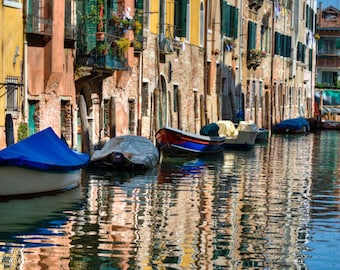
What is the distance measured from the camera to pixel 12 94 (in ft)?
61.8

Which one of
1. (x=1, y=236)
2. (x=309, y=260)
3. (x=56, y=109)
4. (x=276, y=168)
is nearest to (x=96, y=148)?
(x=56, y=109)

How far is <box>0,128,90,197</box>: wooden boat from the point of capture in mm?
15188

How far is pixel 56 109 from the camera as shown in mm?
20938

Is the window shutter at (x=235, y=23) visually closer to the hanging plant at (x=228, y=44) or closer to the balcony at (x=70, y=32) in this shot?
the hanging plant at (x=228, y=44)

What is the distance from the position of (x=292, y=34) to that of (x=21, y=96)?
110 ft

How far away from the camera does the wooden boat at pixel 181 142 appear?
25.2 meters

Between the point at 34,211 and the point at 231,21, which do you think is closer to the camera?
the point at 34,211

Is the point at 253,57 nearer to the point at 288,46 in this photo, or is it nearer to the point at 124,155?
the point at 288,46

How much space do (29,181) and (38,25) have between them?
4.75 meters

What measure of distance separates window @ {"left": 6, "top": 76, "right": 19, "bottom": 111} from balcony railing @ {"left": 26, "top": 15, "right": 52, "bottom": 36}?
1021 mm

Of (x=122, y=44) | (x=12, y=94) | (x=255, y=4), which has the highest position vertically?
(x=255, y=4)

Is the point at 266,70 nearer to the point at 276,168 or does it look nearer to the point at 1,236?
the point at 276,168

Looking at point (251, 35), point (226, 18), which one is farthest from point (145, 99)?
point (251, 35)

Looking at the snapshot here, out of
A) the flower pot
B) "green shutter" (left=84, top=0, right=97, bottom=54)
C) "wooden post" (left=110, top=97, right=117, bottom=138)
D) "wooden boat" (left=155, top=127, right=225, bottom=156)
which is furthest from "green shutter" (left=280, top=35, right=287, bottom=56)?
the flower pot
